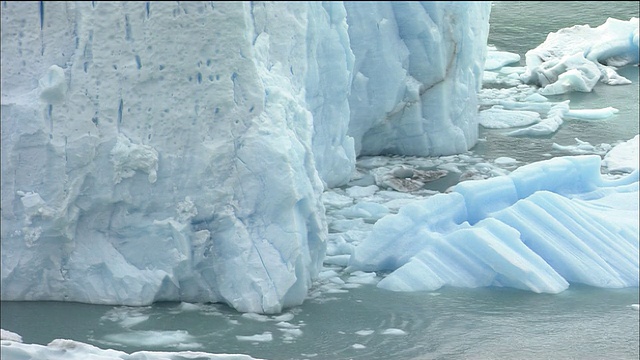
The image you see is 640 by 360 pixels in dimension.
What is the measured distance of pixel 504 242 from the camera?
612 centimetres

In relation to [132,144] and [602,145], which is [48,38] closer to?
[132,144]

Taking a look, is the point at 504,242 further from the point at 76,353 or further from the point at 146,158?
the point at 76,353

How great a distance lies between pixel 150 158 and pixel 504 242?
1.64 metres

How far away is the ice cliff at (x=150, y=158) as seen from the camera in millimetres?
5609

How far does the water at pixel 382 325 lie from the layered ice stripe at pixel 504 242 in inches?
3.4

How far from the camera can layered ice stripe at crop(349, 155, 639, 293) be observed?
605 cm

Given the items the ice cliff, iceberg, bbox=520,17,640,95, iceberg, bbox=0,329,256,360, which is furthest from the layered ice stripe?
iceberg, bbox=520,17,640,95

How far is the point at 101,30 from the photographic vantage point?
18.4 ft

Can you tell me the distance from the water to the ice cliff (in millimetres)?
131

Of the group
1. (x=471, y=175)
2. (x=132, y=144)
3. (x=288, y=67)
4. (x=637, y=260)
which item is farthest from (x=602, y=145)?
(x=132, y=144)

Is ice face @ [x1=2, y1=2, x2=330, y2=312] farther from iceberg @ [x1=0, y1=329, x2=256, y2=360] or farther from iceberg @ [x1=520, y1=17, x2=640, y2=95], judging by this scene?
iceberg @ [x1=520, y1=17, x2=640, y2=95]

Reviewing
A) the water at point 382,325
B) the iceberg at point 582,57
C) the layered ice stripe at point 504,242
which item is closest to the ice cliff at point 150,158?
the water at point 382,325

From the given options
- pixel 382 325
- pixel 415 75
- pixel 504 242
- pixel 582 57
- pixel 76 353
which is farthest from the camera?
pixel 582 57

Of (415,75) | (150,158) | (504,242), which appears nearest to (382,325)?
(504,242)
